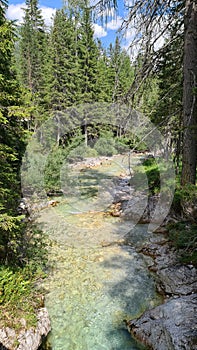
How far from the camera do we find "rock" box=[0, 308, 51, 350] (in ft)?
10.0

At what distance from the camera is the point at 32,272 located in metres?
4.58

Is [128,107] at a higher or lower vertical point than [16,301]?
higher

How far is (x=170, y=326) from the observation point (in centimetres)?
337

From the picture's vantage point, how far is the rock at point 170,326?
3104 mm

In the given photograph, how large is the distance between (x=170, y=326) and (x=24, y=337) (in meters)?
2.00

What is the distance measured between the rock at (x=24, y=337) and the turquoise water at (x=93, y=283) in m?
0.28

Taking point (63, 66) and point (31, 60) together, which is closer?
point (63, 66)

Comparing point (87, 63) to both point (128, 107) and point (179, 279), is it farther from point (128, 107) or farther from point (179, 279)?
point (179, 279)

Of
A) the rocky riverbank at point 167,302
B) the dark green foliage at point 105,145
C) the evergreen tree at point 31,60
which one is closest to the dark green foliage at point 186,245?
the rocky riverbank at point 167,302

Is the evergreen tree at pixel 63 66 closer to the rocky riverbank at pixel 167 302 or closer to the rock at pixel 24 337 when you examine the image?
the rocky riverbank at pixel 167 302

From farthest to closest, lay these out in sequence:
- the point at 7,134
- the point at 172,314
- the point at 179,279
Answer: the point at 179,279
the point at 7,134
the point at 172,314

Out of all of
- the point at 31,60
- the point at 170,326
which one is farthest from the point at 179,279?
the point at 31,60

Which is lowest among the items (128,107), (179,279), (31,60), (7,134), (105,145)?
(179,279)

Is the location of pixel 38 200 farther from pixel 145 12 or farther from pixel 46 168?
pixel 145 12
